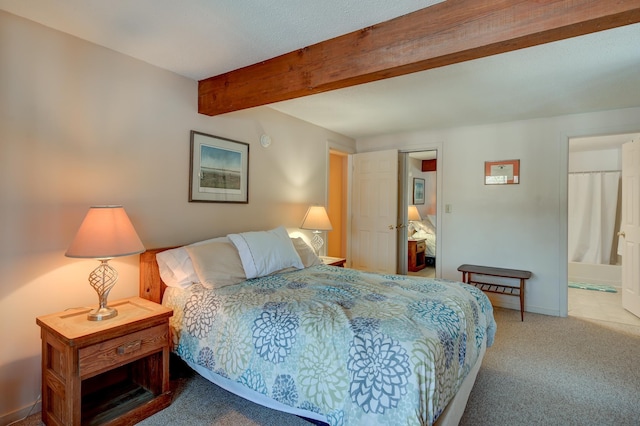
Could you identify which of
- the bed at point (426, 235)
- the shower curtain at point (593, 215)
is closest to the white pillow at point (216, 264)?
the bed at point (426, 235)

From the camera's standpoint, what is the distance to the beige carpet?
1.87 metres

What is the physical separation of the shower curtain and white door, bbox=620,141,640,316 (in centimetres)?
178

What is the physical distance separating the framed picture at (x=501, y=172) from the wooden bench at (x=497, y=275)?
42.4 inches

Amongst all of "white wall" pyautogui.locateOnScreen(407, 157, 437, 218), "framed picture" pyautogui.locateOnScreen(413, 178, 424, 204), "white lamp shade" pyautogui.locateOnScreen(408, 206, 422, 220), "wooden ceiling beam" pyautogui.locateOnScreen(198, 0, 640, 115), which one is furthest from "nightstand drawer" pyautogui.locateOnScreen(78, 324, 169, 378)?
"white wall" pyautogui.locateOnScreen(407, 157, 437, 218)

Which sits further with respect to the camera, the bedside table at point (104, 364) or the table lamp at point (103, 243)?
the table lamp at point (103, 243)

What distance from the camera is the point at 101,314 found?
1825 mm

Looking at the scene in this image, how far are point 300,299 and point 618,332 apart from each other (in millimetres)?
3410

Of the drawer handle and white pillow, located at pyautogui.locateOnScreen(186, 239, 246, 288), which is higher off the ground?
white pillow, located at pyautogui.locateOnScreen(186, 239, 246, 288)

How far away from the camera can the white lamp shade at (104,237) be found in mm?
1749

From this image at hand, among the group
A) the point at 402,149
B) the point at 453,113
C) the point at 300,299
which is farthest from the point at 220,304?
the point at 402,149

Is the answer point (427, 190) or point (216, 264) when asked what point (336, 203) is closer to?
point (427, 190)

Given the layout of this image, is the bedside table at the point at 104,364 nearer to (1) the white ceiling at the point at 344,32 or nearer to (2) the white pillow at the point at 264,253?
(2) the white pillow at the point at 264,253

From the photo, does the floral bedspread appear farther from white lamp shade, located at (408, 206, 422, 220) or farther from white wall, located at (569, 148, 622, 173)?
white wall, located at (569, 148, 622, 173)

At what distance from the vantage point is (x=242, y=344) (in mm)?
1746
